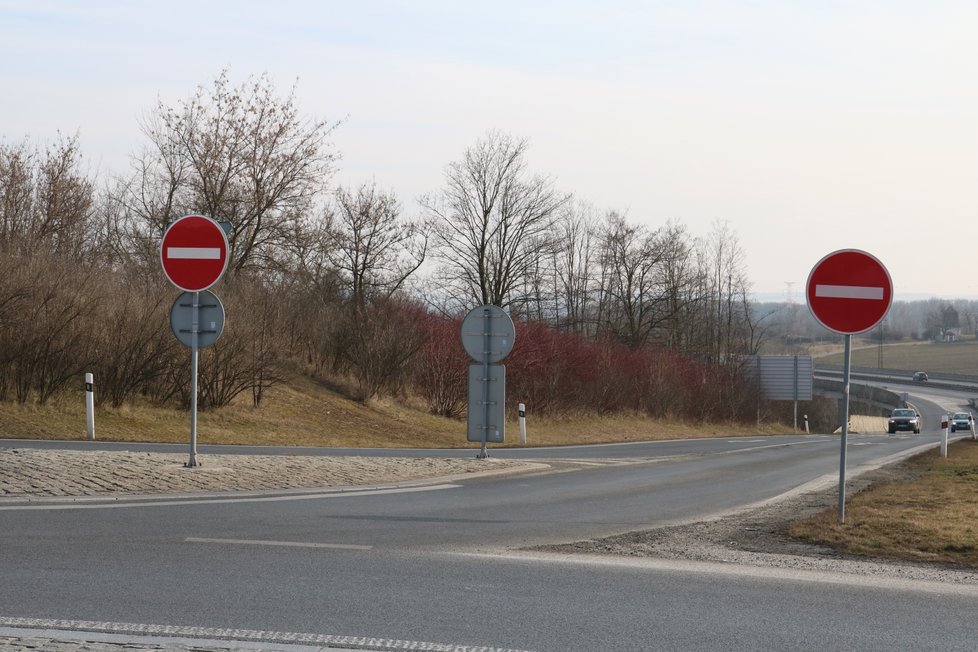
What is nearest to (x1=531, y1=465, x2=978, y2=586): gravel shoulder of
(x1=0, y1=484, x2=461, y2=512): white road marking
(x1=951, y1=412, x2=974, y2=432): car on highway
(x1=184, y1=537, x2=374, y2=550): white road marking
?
(x1=184, y1=537, x2=374, y2=550): white road marking

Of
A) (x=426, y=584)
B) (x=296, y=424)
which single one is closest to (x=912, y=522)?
(x=426, y=584)

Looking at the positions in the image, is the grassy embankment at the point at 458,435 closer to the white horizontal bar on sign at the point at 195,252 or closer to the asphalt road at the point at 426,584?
the asphalt road at the point at 426,584

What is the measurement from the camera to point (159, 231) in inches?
1676

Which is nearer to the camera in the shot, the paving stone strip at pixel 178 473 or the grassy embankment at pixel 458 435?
the grassy embankment at pixel 458 435

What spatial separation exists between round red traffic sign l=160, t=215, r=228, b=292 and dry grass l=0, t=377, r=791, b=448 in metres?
9.93

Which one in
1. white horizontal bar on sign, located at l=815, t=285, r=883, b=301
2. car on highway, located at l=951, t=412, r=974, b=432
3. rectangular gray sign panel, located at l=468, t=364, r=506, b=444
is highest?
white horizontal bar on sign, located at l=815, t=285, r=883, b=301

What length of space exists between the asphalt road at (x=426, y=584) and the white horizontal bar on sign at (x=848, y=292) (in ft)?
9.42

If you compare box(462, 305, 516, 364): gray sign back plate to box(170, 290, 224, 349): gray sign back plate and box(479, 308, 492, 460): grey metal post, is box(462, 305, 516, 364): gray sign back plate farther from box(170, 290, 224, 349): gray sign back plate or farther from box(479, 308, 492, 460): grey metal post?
box(170, 290, 224, 349): gray sign back plate

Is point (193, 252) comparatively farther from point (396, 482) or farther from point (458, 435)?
point (458, 435)

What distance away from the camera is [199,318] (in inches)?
517

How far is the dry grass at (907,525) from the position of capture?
8.89 m

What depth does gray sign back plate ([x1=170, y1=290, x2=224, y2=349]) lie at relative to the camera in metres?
13.1

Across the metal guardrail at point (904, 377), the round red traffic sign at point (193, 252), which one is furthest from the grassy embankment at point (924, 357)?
the round red traffic sign at point (193, 252)

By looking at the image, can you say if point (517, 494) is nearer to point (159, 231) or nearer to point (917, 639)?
point (917, 639)
